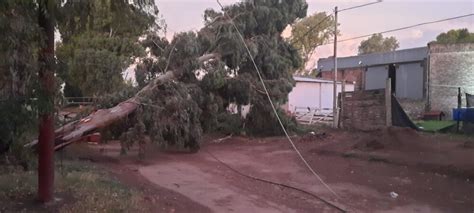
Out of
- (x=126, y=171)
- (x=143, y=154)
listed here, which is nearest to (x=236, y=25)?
(x=143, y=154)

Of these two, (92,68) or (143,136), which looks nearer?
(143,136)

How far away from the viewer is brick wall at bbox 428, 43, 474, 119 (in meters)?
33.8

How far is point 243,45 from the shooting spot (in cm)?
1811

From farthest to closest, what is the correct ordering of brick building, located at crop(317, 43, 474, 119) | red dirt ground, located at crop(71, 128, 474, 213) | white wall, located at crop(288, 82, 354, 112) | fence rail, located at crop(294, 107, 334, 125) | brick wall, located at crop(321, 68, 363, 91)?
brick wall, located at crop(321, 68, 363, 91)
white wall, located at crop(288, 82, 354, 112)
brick building, located at crop(317, 43, 474, 119)
fence rail, located at crop(294, 107, 334, 125)
red dirt ground, located at crop(71, 128, 474, 213)

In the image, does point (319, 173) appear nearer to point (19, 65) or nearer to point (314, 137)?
point (314, 137)

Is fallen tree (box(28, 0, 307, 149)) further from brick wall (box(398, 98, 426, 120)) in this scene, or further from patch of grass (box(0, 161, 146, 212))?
brick wall (box(398, 98, 426, 120))

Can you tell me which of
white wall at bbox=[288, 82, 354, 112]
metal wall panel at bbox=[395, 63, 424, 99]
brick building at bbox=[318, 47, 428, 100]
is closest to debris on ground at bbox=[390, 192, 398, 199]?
white wall at bbox=[288, 82, 354, 112]

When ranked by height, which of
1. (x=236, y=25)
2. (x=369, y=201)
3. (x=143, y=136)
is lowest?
(x=369, y=201)

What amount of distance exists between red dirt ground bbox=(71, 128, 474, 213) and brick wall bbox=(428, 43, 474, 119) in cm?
1898

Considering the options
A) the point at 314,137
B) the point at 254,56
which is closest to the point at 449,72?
the point at 314,137

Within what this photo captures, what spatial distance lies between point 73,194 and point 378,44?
76959 mm

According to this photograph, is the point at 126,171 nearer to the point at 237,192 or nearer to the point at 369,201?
the point at 237,192

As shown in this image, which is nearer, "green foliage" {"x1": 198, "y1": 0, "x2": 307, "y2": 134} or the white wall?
"green foliage" {"x1": 198, "y1": 0, "x2": 307, "y2": 134}

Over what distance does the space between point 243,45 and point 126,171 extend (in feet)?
24.7
